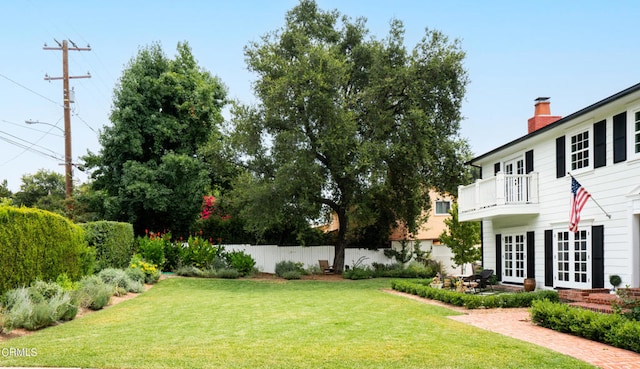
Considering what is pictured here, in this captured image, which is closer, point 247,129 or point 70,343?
point 70,343

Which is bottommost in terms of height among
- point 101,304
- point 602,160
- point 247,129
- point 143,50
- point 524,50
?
point 101,304

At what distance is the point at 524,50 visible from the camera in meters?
18.0

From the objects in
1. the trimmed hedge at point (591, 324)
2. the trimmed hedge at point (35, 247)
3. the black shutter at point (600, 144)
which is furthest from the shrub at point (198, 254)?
the black shutter at point (600, 144)

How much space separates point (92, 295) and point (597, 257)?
1418 cm

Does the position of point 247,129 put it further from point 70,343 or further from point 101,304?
point 70,343

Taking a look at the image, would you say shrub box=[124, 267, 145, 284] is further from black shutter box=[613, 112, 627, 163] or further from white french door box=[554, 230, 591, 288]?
black shutter box=[613, 112, 627, 163]

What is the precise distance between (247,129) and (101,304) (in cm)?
1278

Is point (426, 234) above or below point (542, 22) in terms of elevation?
below

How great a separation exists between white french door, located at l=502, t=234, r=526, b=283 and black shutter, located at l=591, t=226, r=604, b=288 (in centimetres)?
436

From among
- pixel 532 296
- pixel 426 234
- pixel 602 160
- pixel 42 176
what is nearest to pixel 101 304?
pixel 532 296

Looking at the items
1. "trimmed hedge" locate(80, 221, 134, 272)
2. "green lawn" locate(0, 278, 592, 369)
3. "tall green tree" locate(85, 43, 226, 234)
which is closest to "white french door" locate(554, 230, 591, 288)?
"green lawn" locate(0, 278, 592, 369)

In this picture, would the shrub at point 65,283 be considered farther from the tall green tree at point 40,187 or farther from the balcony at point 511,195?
the tall green tree at point 40,187

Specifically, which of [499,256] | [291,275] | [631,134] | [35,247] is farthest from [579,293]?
[291,275]

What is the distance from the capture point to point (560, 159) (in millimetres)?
16906
